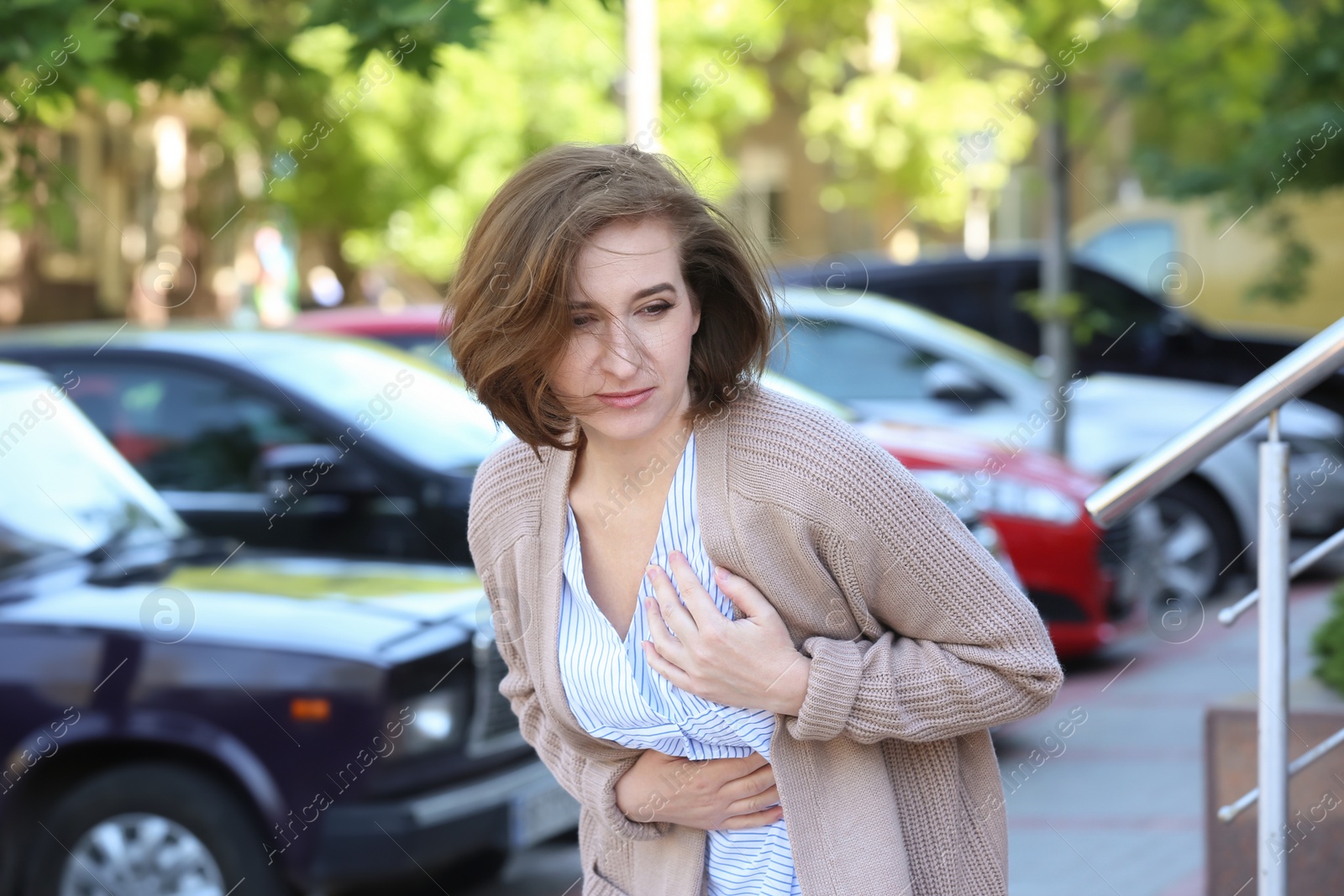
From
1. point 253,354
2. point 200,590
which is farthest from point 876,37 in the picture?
point 200,590

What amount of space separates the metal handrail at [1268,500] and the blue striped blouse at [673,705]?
3.00 feet

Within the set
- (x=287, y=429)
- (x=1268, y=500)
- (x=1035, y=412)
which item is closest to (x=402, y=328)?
(x=287, y=429)

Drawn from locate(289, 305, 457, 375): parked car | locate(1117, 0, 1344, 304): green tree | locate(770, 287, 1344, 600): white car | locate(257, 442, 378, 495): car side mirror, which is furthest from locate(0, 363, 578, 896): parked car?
locate(1117, 0, 1344, 304): green tree

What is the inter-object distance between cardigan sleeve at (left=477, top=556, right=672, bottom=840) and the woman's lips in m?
0.41

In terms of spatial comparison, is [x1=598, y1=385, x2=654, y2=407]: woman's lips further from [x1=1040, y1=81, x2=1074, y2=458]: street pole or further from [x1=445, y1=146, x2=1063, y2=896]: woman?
[x1=1040, y1=81, x2=1074, y2=458]: street pole

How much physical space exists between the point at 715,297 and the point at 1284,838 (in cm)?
150

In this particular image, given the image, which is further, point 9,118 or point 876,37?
point 876,37

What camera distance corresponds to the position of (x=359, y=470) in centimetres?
554

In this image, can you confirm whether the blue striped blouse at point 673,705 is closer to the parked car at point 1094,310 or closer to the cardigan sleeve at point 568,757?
the cardigan sleeve at point 568,757

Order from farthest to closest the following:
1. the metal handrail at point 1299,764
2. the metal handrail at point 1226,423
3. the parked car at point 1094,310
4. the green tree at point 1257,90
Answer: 1. the parked car at point 1094,310
2. the green tree at point 1257,90
3. the metal handrail at point 1299,764
4. the metal handrail at point 1226,423

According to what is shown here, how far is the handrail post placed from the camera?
8.77 ft

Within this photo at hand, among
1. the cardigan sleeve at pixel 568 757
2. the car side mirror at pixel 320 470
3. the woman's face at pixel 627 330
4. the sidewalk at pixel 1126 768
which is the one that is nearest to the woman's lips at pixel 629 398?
the woman's face at pixel 627 330

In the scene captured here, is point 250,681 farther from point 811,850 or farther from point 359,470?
point 811,850

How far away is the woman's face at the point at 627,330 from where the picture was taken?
1.79 meters
